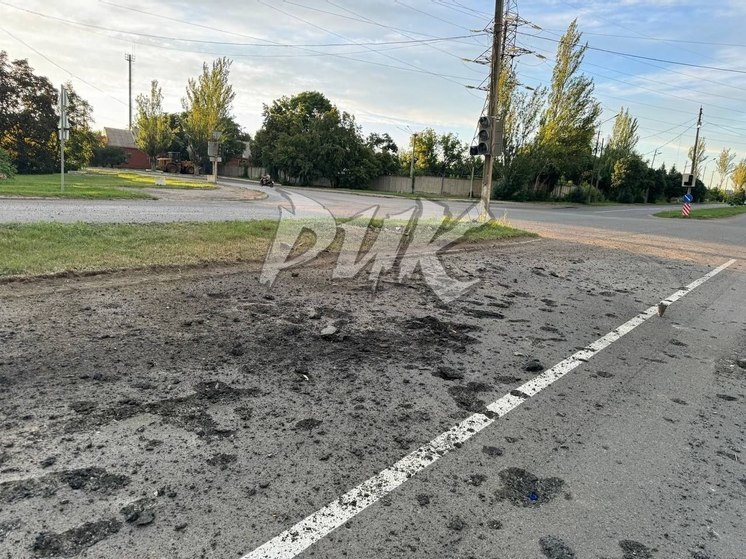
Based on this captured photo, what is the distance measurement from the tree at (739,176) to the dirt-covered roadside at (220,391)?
4530 inches

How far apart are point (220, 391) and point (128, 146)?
9333 cm

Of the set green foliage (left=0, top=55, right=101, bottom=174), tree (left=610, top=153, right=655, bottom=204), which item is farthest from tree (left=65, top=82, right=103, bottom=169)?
tree (left=610, top=153, right=655, bottom=204)

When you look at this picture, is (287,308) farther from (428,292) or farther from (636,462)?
(636,462)

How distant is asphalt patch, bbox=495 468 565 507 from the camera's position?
2521 millimetres

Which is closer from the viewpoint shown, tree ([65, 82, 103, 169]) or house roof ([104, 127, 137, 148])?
tree ([65, 82, 103, 169])

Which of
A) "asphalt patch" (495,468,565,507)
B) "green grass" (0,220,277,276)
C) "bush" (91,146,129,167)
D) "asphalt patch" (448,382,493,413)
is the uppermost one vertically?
"bush" (91,146,129,167)

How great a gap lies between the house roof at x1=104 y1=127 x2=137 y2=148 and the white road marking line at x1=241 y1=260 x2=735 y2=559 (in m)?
92.8

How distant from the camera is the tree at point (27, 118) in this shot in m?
37.1

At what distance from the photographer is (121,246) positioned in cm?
772

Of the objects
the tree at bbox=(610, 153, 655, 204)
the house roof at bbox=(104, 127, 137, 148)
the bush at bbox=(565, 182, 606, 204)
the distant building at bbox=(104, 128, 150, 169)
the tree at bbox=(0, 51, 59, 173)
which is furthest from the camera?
the house roof at bbox=(104, 127, 137, 148)

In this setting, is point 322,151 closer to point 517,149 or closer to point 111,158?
point 517,149

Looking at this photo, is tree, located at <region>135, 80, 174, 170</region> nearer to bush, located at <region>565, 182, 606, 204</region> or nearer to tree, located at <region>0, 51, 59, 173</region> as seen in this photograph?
tree, located at <region>0, 51, 59, 173</region>

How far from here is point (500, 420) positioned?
11.0 ft

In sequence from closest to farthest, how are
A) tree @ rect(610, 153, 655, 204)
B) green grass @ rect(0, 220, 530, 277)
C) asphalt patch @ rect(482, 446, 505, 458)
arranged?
asphalt patch @ rect(482, 446, 505, 458)
green grass @ rect(0, 220, 530, 277)
tree @ rect(610, 153, 655, 204)
